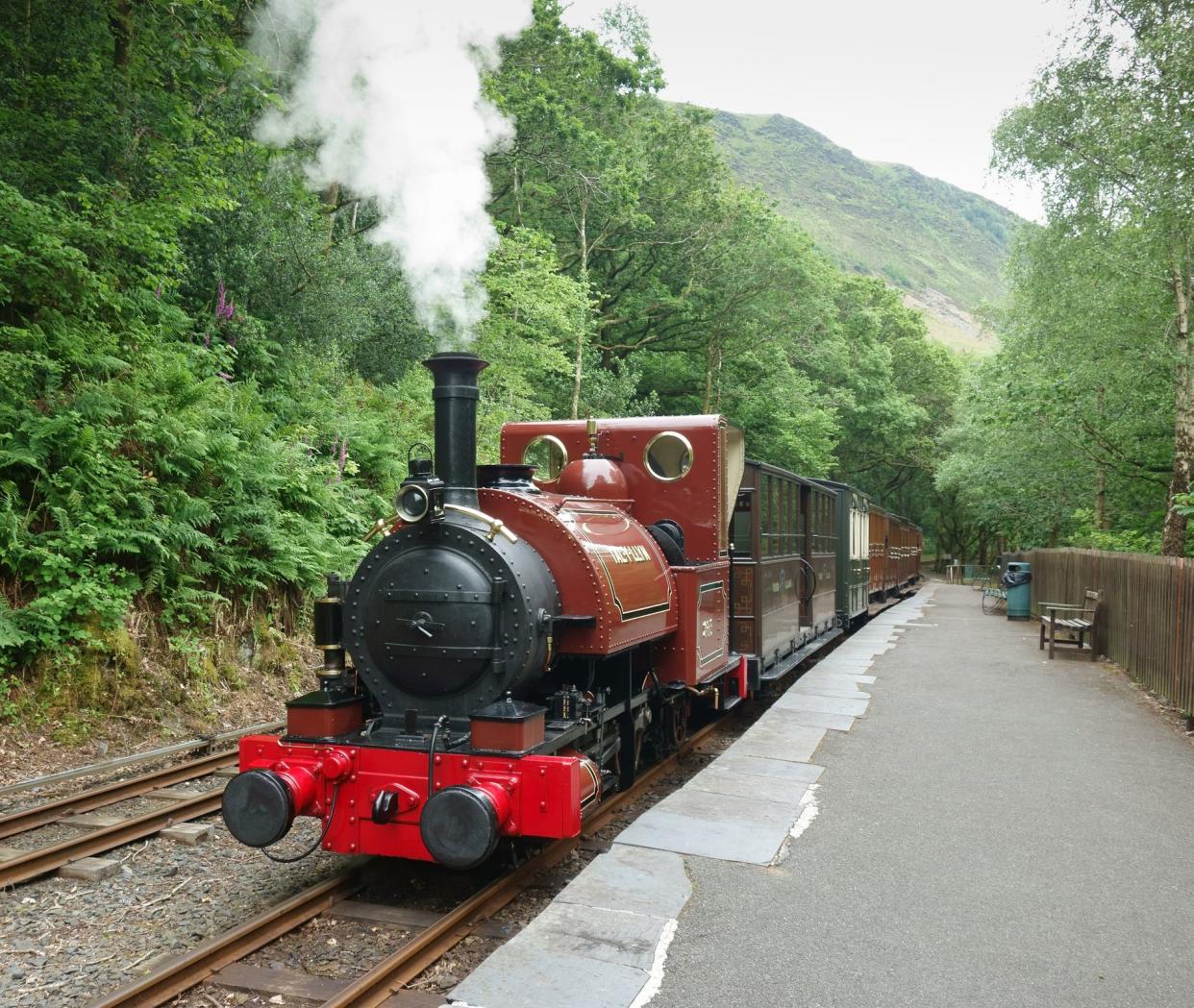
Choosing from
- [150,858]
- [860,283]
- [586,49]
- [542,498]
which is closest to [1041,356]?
[586,49]

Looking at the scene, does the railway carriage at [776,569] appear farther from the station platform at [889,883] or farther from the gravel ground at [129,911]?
the gravel ground at [129,911]

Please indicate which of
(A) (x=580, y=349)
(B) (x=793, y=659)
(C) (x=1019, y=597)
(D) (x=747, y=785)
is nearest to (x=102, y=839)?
(D) (x=747, y=785)

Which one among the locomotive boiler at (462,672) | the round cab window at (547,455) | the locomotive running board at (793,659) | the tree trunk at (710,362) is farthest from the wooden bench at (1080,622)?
the tree trunk at (710,362)

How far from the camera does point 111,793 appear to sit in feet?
20.6

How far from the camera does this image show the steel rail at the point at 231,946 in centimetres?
351

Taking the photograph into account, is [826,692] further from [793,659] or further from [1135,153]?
[1135,153]

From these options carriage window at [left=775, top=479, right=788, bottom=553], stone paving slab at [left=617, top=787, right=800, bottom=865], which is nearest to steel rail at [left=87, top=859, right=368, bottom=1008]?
stone paving slab at [left=617, top=787, right=800, bottom=865]

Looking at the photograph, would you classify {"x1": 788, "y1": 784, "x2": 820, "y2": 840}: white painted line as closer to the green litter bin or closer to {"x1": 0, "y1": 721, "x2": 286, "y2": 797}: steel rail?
{"x1": 0, "y1": 721, "x2": 286, "y2": 797}: steel rail

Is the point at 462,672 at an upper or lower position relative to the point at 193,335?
lower

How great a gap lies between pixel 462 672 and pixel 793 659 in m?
7.02

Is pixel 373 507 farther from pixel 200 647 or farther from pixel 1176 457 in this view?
pixel 1176 457

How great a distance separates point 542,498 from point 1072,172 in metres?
15.5

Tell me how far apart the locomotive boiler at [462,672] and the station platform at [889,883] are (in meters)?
0.57

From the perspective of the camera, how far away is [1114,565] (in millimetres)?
13180
